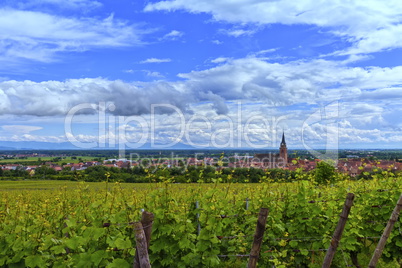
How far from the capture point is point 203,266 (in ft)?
13.6

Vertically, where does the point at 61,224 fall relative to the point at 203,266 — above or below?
above

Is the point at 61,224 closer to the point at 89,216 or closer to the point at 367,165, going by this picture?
the point at 89,216

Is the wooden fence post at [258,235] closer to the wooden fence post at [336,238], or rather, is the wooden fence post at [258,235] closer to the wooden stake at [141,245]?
the wooden fence post at [336,238]

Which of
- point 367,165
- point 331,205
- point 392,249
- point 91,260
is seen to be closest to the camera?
point 91,260

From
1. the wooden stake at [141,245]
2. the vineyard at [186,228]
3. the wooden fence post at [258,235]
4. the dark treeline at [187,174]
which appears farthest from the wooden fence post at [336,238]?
the wooden stake at [141,245]

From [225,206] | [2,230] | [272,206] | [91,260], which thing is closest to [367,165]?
[272,206]

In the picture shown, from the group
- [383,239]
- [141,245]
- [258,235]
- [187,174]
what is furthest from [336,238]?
[187,174]

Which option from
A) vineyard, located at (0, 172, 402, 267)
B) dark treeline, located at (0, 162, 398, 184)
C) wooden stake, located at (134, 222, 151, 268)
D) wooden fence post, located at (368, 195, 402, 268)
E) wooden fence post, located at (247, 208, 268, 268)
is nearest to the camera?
wooden stake, located at (134, 222, 151, 268)

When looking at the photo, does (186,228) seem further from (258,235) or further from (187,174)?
(187,174)

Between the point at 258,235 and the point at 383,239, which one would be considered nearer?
the point at 258,235

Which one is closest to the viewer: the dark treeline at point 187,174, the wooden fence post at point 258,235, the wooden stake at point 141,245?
the wooden stake at point 141,245

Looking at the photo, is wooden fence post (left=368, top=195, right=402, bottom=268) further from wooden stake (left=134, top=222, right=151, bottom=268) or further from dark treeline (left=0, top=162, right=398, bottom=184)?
wooden stake (left=134, top=222, right=151, bottom=268)

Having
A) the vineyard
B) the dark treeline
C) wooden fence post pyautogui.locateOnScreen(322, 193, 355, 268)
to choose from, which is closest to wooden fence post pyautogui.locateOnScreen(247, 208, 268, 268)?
the vineyard

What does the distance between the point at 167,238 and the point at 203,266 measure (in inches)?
24.2
